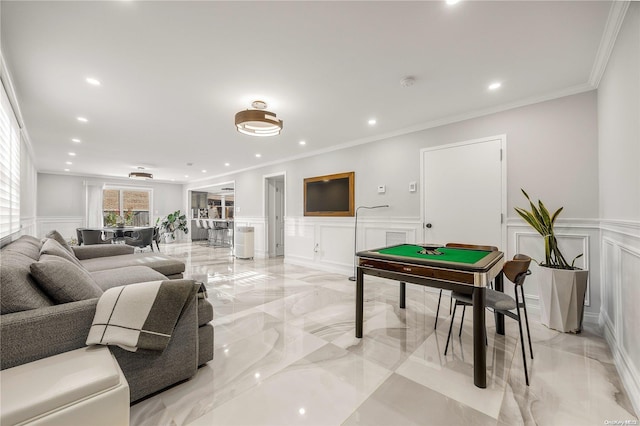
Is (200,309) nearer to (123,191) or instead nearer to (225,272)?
(225,272)

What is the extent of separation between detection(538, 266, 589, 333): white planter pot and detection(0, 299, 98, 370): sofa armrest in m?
3.73

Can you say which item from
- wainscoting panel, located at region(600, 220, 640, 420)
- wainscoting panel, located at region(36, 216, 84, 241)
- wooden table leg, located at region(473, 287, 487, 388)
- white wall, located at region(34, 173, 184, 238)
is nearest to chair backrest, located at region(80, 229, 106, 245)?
wainscoting panel, located at region(36, 216, 84, 241)

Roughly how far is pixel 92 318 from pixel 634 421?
307cm

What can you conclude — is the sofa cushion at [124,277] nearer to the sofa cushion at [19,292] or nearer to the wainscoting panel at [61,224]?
the sofa cushion at [19,292]

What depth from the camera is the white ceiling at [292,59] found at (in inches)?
71.9

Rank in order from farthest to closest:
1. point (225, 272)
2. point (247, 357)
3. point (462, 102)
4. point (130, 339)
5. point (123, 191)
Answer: point (123, 191) → point (225, 272) → point (462, 102) → point (247, 357) → point (130, 339)

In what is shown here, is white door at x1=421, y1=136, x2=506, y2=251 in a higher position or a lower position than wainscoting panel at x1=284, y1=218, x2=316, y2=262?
higher

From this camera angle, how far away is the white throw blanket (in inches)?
56.0

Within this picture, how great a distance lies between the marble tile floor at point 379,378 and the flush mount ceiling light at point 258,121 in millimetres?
2208

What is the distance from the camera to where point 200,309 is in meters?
1.94

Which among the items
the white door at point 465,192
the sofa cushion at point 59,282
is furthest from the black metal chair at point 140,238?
the white door at point 465,192

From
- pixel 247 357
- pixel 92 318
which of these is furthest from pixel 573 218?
pixel 92 318

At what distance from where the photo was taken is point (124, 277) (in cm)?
253

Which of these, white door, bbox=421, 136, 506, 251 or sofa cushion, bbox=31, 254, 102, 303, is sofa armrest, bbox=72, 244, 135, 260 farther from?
white door, bbox=421, 136, 506, 251
